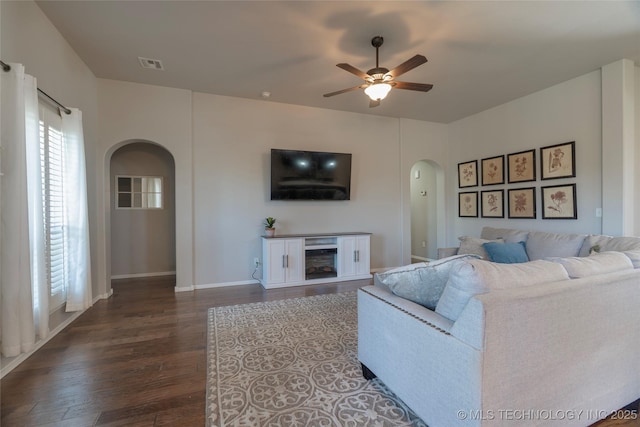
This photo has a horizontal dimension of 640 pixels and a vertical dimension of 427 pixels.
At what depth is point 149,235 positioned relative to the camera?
5.31m

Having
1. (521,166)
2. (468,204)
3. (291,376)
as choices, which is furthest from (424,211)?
(291,376)

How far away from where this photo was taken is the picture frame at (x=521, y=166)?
4.42 metres

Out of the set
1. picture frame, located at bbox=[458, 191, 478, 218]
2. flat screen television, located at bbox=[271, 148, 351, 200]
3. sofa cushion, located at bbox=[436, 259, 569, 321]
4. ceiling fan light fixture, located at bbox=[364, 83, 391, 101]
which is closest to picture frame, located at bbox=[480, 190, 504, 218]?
picture frame, located at bbox=[458, 191, 478, 218]

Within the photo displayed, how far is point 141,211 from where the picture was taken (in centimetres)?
528

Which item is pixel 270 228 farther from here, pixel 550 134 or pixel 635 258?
pixel 550 134

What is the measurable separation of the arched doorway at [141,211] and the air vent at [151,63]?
6.31 feet

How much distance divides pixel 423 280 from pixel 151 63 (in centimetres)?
389

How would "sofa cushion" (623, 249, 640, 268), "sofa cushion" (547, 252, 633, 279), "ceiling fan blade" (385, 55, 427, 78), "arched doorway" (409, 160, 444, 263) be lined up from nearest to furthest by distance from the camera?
"sofa cushion" (547, 252, 633, 279)
"sofa cushion" (623, 249, 640, 268)
"ceiling fan blade" (385, 55, 427, 78)
"arched doorway" (409, 160, 444, 263)

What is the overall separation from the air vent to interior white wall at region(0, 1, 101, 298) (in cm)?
66

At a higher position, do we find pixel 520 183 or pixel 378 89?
pixel 378 89

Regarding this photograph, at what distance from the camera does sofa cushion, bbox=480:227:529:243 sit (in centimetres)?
384

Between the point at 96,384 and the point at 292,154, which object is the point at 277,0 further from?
the point at 96,384

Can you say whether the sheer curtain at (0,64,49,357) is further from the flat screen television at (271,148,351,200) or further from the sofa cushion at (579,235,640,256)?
the sofa cushion at (579,235,640,256)

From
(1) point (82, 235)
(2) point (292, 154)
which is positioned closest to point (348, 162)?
(2) point (292, 154)
